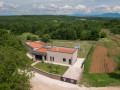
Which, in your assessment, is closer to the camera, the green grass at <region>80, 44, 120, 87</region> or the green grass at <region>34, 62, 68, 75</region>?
the green grass at <region>80, 44, 120, 87</region>

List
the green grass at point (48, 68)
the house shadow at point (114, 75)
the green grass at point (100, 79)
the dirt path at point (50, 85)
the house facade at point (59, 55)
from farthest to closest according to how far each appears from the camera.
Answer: the house facade at point (59, 55) < the green grass at point (48, 68) < the house shadow at point (114, 75) < the green grass at point (100, 79) < the dirt path at point (50, 85)

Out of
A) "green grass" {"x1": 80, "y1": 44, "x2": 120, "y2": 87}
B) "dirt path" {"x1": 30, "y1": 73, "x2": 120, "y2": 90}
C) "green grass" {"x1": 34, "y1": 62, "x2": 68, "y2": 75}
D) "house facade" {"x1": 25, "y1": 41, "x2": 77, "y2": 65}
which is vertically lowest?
"dirt path" {"x1": 30, "y1": 73, "x2": 120, "y2": 90}

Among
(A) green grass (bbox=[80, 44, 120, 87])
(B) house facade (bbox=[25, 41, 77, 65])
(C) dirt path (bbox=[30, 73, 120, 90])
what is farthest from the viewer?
(B) house facade (bbox=[25, 41, 77, 65])

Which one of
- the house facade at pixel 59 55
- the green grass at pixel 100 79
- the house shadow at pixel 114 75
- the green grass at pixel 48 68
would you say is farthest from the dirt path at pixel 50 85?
the house facade at pixel 59 55

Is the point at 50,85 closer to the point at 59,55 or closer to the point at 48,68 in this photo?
the point at 48,68

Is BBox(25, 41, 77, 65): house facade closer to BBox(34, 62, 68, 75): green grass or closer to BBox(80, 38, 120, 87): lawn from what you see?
BBox(34, 62, 68, 75): green grass

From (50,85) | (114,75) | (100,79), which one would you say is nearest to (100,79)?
(100,79)

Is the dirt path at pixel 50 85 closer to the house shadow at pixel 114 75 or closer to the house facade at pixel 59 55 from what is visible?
the house shadow at pixel 114 75

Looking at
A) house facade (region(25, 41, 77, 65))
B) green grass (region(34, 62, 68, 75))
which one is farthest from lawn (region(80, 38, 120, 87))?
house facade (region(25, 41, 77, 65))

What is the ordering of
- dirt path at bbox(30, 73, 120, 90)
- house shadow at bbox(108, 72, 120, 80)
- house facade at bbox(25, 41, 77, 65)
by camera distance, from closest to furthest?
dirt path at bbox(30, 73, 120, 90), house shadow at bbox(108, 72, 120, 80), house facade at bbox(25, 41, 77, 65)

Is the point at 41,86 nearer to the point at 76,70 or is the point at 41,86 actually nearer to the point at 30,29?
the point at 76,70

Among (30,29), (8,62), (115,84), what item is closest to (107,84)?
(115,84)
